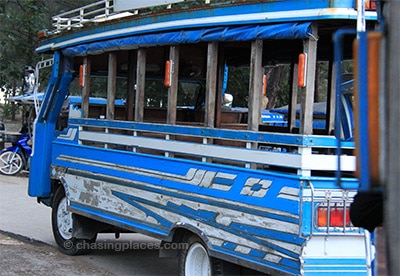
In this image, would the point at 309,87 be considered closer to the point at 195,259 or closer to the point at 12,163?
the point at 195,259

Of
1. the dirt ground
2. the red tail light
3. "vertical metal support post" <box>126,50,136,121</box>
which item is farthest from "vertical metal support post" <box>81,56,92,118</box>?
the red tail light

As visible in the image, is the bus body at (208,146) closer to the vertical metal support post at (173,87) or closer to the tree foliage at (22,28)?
the vertical metal support post at (173,87)

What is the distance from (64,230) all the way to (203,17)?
4.13m

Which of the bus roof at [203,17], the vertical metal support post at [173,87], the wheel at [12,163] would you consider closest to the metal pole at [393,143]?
the bus roof at [203,17]

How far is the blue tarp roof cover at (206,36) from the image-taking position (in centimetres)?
562

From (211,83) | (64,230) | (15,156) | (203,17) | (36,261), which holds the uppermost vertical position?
(203,17)

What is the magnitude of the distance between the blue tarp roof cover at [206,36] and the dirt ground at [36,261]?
2524 millimetres

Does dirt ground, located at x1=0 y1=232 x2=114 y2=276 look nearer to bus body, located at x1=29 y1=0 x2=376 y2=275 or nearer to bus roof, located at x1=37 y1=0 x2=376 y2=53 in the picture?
bus body, located at x1=29 y1=0 x2=376 y2=275

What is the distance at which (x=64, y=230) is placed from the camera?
9.61m

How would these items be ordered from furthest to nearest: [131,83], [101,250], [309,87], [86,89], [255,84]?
[101,250], [86,89], [131,83], [255,84], [309,87]

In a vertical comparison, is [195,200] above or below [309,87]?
below

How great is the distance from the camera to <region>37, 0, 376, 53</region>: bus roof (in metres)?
5.42

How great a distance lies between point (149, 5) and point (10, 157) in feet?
38.2

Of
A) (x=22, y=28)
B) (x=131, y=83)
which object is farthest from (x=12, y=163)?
(x=131, y=83)
